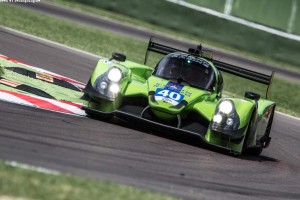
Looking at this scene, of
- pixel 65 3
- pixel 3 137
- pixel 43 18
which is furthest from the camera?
pixel 65 3

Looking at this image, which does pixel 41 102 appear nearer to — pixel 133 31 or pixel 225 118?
pixel 225 118

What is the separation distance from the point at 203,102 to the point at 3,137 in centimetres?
355

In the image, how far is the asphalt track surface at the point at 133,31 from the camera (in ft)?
80.2

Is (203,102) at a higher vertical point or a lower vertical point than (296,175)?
higher

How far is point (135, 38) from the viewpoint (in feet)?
81.0

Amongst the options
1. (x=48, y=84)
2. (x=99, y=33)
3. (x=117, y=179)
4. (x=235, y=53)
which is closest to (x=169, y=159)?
(x=117, y=179)

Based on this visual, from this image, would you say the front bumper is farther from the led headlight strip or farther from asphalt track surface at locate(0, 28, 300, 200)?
the led headlight strip

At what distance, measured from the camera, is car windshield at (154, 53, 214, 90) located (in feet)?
37.0

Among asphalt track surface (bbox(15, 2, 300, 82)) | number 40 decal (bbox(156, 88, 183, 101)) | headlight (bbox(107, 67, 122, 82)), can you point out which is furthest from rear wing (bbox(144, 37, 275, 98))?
asphalt track surface (bbox(15, 2, 300, 82))

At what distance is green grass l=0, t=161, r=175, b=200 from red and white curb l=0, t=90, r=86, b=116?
3659 millimetres

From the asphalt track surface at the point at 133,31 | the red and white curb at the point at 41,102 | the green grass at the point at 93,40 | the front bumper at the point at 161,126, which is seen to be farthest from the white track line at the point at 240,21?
the front bumper at the point at 161,126

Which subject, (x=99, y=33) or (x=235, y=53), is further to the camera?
(x=235, y=53)

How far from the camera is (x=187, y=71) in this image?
37.3ft

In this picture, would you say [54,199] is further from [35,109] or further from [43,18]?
[43,18]
